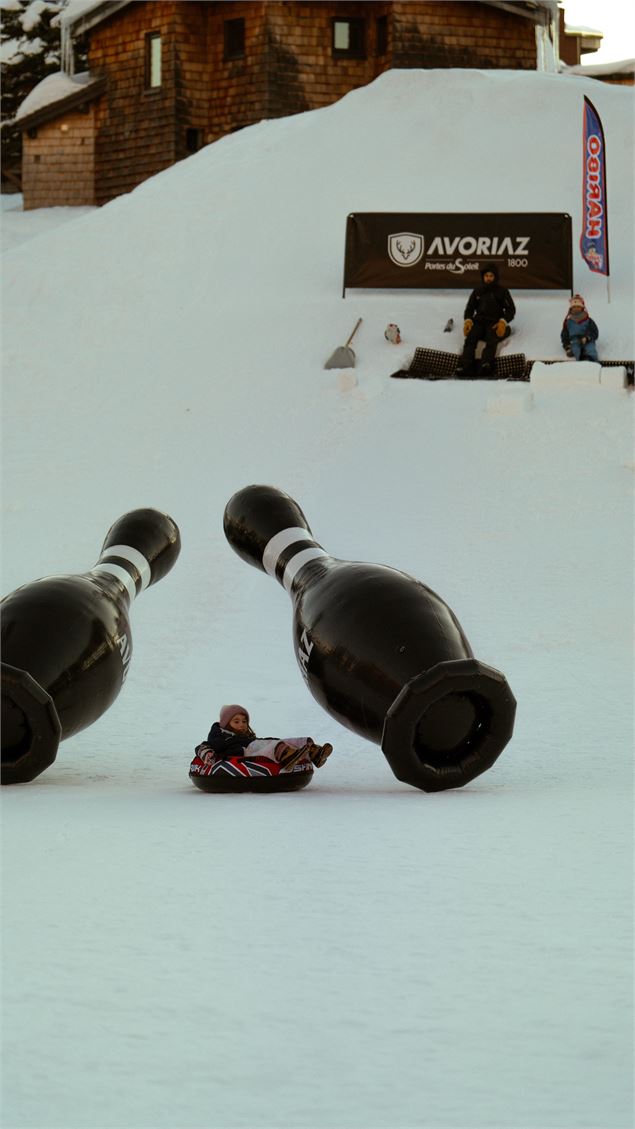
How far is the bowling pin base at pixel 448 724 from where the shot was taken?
543cm

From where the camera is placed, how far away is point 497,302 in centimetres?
1567

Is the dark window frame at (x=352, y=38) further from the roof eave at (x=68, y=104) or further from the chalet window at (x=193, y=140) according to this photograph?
the roof eave at (x=68, y=104)

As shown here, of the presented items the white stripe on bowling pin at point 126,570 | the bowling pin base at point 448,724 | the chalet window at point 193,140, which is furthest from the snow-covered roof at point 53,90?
the bowling pin base at point 448,724

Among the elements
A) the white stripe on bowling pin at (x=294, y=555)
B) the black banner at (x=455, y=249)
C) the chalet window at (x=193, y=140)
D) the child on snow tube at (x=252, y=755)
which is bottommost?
the child on snow tube at (x=252, y=755)

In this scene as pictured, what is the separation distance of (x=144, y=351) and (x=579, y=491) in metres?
6.23

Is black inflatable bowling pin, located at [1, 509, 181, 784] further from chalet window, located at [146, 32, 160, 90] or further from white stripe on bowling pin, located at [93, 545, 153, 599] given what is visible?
chalet window, located at [146, 32, 160, 90]

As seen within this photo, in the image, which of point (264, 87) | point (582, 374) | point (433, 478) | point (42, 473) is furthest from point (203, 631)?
point (264, 87)

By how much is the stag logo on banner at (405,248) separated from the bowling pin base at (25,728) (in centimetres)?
1251

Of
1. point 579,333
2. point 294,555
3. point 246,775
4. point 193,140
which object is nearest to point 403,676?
point 246,775

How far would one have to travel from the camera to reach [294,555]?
21.7 feet

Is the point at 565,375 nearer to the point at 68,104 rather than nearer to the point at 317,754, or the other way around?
the point at 317,754

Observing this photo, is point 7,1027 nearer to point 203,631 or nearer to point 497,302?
point 203,631

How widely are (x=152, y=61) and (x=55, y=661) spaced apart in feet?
90.3

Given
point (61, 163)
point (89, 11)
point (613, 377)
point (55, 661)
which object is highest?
point (89, 11)
